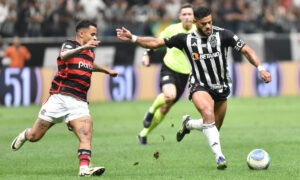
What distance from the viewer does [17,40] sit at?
Result: 78.4ft

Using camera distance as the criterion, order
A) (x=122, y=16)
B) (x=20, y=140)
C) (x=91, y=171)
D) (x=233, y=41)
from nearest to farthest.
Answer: (x=91, y=171) < (x=233, y=41) < (x=20, y=140) < (x=122, y=16)

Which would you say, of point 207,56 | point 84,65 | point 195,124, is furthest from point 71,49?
point 195,124

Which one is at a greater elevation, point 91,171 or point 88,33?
point 88,33

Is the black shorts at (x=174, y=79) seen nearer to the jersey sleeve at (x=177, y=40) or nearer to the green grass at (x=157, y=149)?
the green grass at (x=157, y=149)

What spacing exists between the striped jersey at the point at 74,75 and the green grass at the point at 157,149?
110cm

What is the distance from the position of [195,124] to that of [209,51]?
1.53m

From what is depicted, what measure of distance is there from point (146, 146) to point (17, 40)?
12271 mm

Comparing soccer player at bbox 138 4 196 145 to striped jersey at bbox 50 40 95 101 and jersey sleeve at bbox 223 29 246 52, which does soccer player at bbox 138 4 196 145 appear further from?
striped jersey at bbox 50 40 95 101

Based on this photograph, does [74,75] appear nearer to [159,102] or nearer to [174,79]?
[159,102]

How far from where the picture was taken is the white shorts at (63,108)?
30.4 feet

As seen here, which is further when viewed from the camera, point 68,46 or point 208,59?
point 208,59

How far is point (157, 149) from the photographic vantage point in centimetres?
1225

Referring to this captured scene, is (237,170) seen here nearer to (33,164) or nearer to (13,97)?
(33,164)

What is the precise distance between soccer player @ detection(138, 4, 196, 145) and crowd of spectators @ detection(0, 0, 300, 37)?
11235mm
